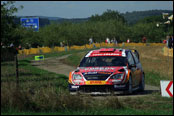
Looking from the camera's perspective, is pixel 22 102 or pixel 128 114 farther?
pixel 22 102

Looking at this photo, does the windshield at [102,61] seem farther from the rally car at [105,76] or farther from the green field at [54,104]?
the green field at [54,104]

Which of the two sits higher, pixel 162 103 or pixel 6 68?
pixel 6 68

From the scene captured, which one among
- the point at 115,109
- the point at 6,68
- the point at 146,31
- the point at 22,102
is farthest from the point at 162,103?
the point at 146,31

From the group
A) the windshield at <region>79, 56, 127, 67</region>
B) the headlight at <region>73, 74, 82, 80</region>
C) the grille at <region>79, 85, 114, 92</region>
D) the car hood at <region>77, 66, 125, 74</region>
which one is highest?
the windshield at <region>79, 56, 127, 67</region>

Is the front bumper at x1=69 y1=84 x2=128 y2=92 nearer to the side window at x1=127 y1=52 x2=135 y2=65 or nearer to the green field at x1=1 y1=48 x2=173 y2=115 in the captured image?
the side window at x1=127 y1=52 x2=135 y2=65

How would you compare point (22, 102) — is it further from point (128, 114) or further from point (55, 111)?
point (128, 114)

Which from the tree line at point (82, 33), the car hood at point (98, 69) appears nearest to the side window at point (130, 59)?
the car hood at point (98, 69)

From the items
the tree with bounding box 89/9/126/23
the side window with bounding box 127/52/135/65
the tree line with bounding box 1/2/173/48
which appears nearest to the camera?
the side window with bounding box 127/52/135/65

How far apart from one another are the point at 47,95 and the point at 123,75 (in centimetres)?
403

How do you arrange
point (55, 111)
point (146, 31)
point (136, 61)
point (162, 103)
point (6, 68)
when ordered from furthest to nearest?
point (146, 31) → point (136, 61) → point (6, 68) → point (162, 103) → point (55, 111)

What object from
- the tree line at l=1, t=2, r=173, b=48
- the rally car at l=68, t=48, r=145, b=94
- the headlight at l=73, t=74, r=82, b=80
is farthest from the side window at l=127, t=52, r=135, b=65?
the tree line at l=1, t=2, r=173, b=48

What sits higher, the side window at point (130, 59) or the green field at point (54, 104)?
the side window at point (130, 59)

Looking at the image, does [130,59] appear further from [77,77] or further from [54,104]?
[54,104]

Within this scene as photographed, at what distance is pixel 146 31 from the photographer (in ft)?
Result: 422
